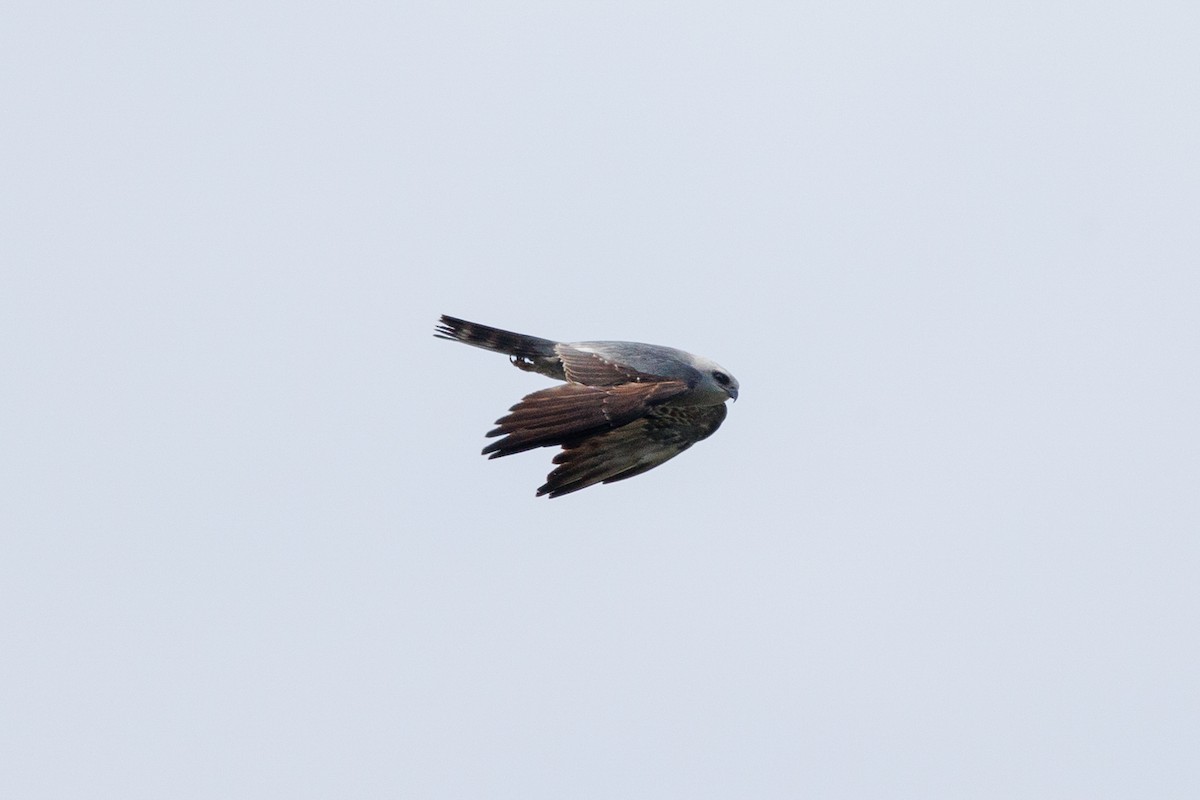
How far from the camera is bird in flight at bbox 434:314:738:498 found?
1981cm

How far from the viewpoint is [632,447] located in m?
22.1

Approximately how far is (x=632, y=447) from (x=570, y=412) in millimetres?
2230

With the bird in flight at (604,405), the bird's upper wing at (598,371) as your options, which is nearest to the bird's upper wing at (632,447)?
the bird in flight at (604,405)

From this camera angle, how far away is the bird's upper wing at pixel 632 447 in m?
21.5

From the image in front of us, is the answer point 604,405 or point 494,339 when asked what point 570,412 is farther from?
point 494,339

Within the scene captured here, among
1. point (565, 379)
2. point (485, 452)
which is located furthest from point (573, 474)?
point (485, 452)

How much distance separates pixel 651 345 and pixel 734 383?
3.39 feet

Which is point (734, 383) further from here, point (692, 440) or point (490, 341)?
point (490, 341)

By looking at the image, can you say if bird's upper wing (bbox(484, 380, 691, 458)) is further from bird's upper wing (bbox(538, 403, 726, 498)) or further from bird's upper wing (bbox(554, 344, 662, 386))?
bird's upper wing (bbox(538, 403, 726, 498))

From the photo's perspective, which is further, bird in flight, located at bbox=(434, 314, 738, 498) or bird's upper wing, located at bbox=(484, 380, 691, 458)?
bird in flight, located at bbox=(434, 314, 738, 498)

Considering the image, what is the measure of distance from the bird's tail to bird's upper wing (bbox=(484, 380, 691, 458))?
2.03 m

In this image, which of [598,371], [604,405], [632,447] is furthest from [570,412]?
[632,447]

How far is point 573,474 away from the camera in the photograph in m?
21.6

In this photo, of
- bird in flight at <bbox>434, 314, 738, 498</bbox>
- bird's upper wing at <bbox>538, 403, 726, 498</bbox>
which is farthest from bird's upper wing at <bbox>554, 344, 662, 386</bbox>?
bird's upper wing at <bbox>538, 403, 726, 498</bbox>
